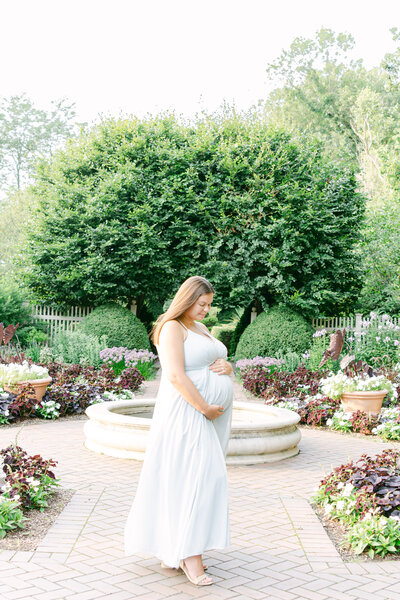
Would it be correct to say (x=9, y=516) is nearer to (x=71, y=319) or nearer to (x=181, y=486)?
(x=181, y=486)

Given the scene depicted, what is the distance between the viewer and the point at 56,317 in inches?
660

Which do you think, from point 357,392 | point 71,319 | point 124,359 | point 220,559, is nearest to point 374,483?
point 220,559

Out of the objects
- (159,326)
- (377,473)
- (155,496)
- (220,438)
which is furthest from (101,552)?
(377,473)

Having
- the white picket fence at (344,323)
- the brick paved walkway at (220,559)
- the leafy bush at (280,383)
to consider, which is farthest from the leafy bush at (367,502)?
the white picket fence at (344,323)

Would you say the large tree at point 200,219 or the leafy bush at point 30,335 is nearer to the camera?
the large tree at point 200,219

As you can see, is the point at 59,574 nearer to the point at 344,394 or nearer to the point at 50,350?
the point at 344,394

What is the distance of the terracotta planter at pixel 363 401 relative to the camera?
8820mm

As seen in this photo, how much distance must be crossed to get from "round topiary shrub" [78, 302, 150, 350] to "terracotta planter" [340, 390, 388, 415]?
657 centimetres

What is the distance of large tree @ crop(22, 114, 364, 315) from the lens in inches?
593

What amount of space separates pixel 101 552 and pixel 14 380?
17.5 ft

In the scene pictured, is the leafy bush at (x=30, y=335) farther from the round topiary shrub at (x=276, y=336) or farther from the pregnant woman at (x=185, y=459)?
the pregnant woman at (x=185, y=459)

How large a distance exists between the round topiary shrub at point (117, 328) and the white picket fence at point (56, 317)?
1631 mm

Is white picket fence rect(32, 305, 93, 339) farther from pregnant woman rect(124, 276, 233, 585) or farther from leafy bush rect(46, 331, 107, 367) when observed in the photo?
pregnant woman rect(124, 276, 233, 585)

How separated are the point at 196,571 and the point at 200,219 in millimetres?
13048
